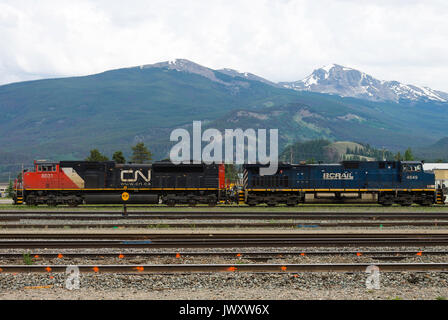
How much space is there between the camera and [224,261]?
1402 centimetres

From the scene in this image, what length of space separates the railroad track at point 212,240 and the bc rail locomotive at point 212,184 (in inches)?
654

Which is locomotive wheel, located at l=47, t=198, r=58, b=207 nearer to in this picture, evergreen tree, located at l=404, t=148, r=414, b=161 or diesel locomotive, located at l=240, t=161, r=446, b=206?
diesel locomotive, located at l=240, t=161, r=446, b=206

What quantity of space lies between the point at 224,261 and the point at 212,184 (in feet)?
74.2

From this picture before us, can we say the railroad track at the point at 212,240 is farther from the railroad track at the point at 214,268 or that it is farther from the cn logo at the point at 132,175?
the cn logo at the point at 132,175

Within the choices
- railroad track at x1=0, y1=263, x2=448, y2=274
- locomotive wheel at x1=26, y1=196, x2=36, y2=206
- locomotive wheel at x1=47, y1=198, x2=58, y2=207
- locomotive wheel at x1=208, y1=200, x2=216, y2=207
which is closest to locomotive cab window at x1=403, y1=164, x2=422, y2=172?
locomotive wheel at x1=208, y1=200, x2=216, y2=207

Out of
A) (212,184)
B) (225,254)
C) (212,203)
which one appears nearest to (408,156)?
(212,184)

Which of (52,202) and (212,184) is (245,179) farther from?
(52,202)

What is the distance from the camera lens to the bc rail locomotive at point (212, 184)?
36.1 meters

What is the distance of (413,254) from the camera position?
15.2 m

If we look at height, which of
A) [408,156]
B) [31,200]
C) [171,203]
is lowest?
[171,203]

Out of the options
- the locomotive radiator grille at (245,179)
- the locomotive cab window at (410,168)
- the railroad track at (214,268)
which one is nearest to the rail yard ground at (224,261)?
the railroad track at (214,268)
